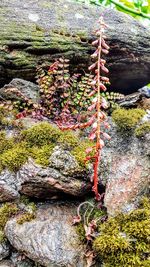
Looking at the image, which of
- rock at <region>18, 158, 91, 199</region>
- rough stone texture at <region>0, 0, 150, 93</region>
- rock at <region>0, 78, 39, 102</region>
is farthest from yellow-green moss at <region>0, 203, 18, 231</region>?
rough stone texture at <region>0, 0, 150, 93</region>

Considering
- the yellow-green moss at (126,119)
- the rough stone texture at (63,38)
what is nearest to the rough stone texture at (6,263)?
the yellow-green moss at (126,119)

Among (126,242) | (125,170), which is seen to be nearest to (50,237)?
(126,242)

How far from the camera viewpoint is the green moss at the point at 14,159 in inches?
110

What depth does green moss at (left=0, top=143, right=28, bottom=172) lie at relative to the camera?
9.14ft

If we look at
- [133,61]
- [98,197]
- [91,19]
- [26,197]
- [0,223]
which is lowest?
[0,223]

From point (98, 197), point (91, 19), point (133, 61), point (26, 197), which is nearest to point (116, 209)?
point (98, 197)

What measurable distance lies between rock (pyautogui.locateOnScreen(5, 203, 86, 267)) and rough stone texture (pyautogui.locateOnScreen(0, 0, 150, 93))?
2170 mm

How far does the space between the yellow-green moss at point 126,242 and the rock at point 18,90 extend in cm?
211

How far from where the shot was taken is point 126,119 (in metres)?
3.00

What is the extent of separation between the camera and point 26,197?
109 inches

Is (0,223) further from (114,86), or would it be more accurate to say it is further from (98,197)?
(114,86)

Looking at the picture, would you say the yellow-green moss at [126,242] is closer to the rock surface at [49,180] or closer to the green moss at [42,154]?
the rock surface at [49,180]

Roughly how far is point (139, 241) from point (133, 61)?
307 centimetres

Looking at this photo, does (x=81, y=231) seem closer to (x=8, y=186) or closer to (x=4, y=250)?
(x=4, y=250)
